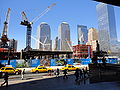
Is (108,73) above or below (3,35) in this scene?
below

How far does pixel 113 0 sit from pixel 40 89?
1460 cm

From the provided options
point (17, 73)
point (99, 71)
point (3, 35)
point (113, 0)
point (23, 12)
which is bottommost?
point (17, 73)

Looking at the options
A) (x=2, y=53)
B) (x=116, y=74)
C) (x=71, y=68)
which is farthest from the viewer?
(x=2, y=53)

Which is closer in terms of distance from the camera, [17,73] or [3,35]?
[17,73]

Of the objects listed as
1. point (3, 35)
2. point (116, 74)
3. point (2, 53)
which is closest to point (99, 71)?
point (116, 74)

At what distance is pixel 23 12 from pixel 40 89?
4699 inches

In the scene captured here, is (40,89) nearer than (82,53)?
Yes

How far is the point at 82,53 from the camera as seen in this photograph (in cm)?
12950

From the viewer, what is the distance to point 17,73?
26609 millimetres

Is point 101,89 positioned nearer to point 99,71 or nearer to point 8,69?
point 99,71

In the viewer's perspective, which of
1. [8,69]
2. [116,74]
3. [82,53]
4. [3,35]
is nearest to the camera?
[116,74]

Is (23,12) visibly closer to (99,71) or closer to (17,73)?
(17,73)

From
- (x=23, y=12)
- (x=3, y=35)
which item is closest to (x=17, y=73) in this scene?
(x=3, y=35)

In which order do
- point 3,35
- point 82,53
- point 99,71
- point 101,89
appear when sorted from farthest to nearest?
1. point 82,53
2. point 3,35
3. point 99,71
4. point 101,89
